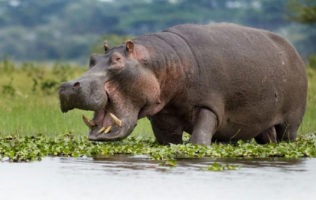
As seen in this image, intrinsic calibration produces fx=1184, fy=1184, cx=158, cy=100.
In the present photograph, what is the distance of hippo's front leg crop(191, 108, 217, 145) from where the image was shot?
9.62m

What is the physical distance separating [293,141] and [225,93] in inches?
51.5

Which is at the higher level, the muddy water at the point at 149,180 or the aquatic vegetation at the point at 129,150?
the aquatic vegetation at the point at 129,150

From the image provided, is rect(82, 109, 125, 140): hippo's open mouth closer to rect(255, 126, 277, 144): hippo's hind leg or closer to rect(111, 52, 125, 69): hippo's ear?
rect(111, 52, 125, 69): hippo's ear

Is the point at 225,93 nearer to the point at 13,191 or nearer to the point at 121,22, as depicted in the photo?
the point at 13,191

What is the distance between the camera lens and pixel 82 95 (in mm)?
8781

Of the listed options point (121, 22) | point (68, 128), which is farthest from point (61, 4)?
point (68, 128)

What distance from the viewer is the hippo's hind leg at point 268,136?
1089 centimetres

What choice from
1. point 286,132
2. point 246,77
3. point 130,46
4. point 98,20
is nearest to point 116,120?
point 130,46

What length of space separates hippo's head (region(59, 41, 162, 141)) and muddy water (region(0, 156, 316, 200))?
430 mm

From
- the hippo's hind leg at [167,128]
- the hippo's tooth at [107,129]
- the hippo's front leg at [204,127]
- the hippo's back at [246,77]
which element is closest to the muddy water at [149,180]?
the hippo's tooth at [107,129]

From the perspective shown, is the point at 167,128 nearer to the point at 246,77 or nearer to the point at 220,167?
the point at 246,77

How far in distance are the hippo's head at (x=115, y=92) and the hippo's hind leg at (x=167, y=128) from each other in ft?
1.37

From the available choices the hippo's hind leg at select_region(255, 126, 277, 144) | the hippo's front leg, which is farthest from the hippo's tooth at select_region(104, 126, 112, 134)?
the hippo's hind leg at select_region(255, 126, 277, 144)

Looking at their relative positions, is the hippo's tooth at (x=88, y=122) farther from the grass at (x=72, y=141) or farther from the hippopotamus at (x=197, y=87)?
the grass at (x=72, y=141)
